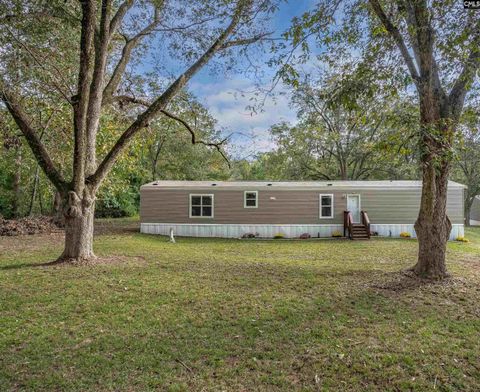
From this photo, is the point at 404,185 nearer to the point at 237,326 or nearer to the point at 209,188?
the point at 209,188

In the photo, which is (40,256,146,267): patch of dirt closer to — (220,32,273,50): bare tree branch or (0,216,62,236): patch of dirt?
(220,32,273,50): bare tree branch

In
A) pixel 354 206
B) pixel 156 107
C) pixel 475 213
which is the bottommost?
pixel 475 213

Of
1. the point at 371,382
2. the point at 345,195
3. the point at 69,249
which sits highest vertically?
the point at 345,195

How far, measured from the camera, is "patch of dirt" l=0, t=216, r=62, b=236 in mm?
11359

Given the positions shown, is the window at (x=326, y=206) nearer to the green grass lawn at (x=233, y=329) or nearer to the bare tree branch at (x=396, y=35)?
the green grass lawn at (x=233, y=329)

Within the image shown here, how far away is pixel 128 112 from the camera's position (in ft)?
31.9

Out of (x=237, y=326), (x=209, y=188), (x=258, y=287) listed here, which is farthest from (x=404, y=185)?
(x=237, y=326)

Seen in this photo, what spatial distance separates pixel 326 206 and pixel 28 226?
469 inches

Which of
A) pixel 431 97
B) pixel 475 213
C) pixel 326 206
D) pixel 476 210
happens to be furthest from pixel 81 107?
pixel 475 213

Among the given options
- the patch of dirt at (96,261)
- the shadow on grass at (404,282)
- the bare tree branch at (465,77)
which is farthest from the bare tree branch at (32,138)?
the bare tree branch at (465,77)

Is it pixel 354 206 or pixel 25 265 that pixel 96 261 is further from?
pixel 354 206

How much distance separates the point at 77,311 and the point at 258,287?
2.67 m

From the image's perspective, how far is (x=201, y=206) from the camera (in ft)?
45.9

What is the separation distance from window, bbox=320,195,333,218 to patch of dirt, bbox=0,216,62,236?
10808 millimetres
